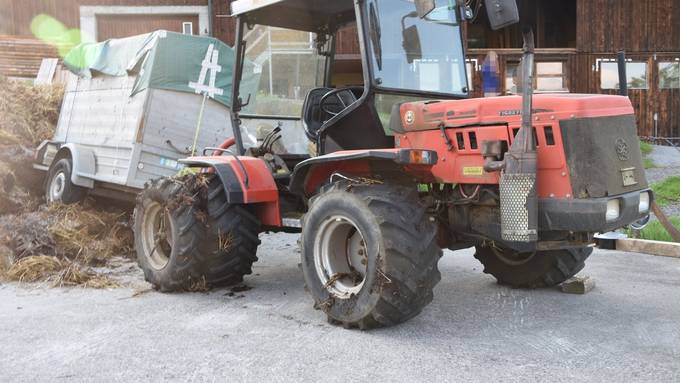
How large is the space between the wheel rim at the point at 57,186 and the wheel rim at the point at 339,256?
5841mm

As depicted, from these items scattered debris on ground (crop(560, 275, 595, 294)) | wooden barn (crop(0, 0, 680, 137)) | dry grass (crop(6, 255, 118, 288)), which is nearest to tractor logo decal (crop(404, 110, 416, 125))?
scattered debris on ground (crop(560, 275, 595, 294))

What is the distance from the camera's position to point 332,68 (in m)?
6.38

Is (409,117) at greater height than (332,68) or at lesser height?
lesser

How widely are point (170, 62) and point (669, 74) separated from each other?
20.0m

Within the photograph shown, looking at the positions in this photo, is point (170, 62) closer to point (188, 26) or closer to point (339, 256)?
point (339, 256)

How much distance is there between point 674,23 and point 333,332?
22.7 metres

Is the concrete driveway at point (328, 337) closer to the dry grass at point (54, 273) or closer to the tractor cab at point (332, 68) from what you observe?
the dry grass at point (54, 273)

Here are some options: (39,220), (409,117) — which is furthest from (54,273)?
(409,117)

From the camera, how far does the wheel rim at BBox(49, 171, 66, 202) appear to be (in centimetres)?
919

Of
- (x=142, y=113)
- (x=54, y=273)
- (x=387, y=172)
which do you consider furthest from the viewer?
(x=142, y=113)

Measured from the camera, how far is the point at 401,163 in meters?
4.20

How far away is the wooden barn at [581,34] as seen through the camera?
844 inches

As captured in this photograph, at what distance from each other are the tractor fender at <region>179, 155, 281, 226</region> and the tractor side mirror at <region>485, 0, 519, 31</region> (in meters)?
2.54

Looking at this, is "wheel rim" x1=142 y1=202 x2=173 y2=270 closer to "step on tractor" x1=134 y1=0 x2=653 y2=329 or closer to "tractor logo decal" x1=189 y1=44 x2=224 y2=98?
"step on tractor" x1=134 y1=0 x2=653 y2=329
